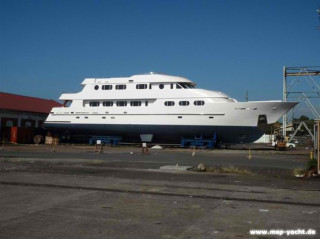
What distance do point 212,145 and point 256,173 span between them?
20.9m

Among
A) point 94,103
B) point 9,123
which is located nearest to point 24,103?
point 9,123

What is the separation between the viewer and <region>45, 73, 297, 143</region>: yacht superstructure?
114 ft

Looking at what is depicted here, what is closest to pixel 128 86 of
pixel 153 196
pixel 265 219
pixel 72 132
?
pixel 72 132

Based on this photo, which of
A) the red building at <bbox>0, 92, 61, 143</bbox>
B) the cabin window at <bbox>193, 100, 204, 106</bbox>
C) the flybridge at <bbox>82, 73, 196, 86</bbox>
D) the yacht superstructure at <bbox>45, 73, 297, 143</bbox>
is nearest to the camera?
the yacht superstructure at <bbox>45, 73, 297, 143</bbox>

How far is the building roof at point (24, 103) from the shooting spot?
1799 inches

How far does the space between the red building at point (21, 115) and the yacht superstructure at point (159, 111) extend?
3016mm

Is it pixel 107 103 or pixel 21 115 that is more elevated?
pixel 107 103

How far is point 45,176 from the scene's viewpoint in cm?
1239

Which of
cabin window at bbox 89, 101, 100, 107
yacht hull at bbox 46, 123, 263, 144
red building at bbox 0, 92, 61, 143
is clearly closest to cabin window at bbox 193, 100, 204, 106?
yacht hull at bbox 46, 123, 263, 144

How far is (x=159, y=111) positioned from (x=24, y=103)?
21965mm

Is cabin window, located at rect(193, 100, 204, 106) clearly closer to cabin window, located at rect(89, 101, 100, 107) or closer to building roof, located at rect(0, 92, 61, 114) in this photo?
cabin window, located at rect(89, 101, 100, 107)

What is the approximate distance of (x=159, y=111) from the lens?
37.2 meters

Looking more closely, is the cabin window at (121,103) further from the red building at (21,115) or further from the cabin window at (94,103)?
the red building at (21,115)

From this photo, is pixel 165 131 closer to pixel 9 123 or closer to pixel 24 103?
pixel 9 123
